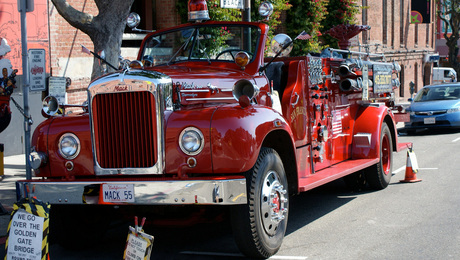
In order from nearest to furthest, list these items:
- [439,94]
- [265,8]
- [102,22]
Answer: [265,8], [102,22], [439,94]

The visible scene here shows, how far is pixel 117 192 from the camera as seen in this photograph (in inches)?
208

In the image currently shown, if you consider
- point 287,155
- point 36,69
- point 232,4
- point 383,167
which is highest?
point 232,4

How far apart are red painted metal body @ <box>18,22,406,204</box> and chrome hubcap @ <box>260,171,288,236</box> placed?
1.17ft

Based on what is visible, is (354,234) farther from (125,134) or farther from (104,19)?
(104,19)

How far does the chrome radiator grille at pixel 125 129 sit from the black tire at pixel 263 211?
0.87m

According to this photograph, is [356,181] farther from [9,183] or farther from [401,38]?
[401,38]

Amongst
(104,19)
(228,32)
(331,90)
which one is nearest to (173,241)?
(228,32)

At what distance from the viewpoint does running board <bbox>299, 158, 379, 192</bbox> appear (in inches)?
262

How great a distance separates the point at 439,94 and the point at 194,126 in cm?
1569

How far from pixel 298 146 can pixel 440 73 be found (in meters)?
34.2

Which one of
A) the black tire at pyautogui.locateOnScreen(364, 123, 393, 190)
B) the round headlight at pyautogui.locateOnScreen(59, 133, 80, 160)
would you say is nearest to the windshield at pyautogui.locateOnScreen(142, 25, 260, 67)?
the round headlight at pyautogui.locateOnScreen(59, 133, 80, 160)

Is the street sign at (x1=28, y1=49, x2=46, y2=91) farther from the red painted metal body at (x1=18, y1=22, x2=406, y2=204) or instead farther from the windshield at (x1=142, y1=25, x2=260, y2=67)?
the red painted metal body at (x1=18, y1=22, x2=406, y2=204)

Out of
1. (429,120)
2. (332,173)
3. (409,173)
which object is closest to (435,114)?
(429,120)

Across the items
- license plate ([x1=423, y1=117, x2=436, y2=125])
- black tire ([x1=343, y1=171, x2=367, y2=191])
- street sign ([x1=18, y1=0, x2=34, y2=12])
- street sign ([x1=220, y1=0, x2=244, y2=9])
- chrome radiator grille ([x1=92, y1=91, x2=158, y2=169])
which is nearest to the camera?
chrome radiator grille ([x1=92, y1=91, x2=158, y2=169])
